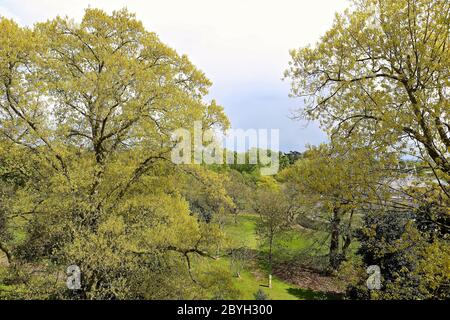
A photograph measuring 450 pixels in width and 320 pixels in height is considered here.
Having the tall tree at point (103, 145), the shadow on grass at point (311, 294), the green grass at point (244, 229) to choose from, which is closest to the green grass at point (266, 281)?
the shadow on grass at point (311, 294)

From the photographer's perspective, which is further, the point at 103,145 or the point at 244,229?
the point at 244,229

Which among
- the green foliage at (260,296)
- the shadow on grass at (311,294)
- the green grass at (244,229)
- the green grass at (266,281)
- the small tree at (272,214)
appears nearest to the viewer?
the green foliage at (260,296)

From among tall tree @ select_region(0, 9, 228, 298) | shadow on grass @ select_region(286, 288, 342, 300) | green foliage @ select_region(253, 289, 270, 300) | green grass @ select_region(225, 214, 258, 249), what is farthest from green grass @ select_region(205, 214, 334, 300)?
tall tree @ select_region(0, 9, 228, 298)

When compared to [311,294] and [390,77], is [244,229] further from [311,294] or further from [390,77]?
[390,77]

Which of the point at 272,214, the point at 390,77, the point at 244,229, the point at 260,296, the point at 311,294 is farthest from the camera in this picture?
the point at 244,229

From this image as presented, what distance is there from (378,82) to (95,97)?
29.1 feet

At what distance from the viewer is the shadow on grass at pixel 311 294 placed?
20344 millimetres

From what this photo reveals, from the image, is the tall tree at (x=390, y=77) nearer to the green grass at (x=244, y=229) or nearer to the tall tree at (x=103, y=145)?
the tall tree at (x=103, y=145)

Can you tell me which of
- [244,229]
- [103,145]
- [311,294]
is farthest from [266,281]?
[244,229]

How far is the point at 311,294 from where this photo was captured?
832 inches

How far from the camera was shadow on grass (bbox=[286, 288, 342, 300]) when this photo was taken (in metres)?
20.3

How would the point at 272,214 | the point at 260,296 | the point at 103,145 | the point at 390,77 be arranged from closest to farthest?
1. the point at 390,77
2. the point at 103,145
3. the point at 260,296
4. the point at 272,214

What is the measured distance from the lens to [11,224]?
13.1 meters

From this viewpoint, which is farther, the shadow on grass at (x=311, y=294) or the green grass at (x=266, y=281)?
the shadow on grass at (x=311, y=294)
